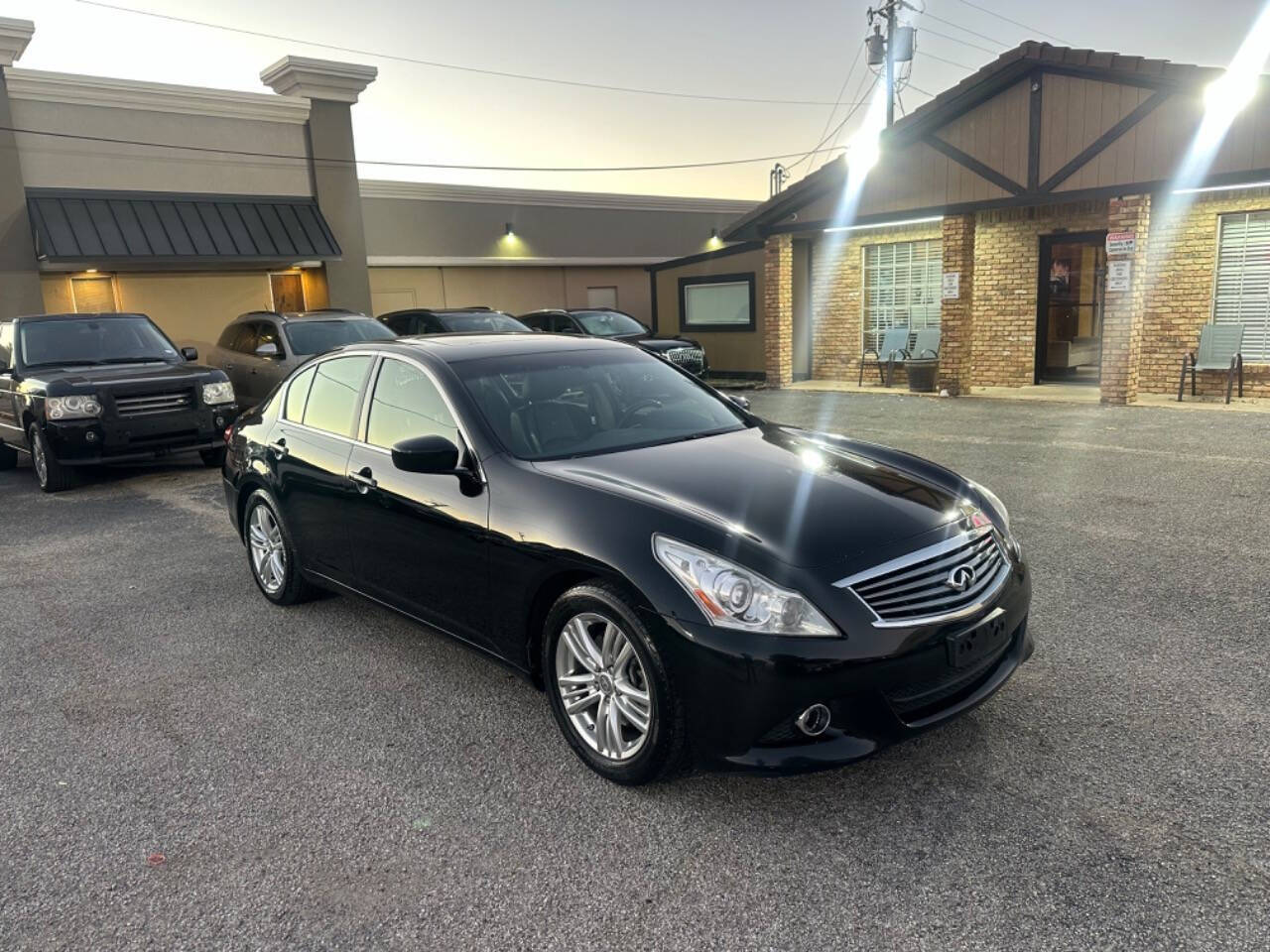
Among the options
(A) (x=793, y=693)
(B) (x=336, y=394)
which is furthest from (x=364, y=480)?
(A) (x=793, y=693)

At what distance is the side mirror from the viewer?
373cm

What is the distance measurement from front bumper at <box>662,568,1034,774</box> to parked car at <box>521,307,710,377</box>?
13.3m

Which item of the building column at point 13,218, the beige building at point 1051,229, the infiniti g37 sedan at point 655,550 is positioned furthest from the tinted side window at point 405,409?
the building column at point 13,218

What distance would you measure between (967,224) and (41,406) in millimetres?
12675

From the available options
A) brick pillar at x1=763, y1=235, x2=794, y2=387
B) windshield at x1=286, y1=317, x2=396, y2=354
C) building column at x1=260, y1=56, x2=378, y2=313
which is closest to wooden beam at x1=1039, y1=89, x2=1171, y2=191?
brick pillar at x1=763, y1=235, x2=794, y2=387

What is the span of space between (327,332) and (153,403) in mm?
2951

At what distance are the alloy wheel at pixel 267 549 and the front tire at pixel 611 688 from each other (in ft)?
8.20

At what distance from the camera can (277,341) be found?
38.6 feet

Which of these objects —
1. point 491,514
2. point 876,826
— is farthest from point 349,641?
point 876,826

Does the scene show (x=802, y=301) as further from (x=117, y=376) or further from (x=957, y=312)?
(x=117, y=376)

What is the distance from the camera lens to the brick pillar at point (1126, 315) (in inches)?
486

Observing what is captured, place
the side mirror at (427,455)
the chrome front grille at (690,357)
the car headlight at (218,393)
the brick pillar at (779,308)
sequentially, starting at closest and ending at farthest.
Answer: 1. the side mirror at (427,455)
2. the car headlight at (218,393)
3. the chrome front grille at (690,357)
4. the brick pillar at (779,308)

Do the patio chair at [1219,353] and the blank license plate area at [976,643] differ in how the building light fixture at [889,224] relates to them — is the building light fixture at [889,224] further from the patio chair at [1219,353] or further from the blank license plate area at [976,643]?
the blank license plate area at [976,643]

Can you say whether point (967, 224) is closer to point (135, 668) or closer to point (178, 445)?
point (178, 445)
